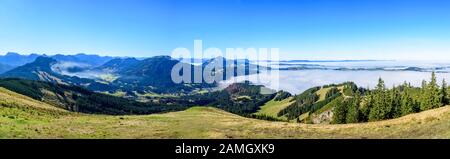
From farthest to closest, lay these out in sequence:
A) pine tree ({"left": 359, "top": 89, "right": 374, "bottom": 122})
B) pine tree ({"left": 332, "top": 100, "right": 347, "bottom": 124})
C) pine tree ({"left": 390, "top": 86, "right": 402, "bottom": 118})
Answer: pine tree ({"left": 332, "top": 100, "right": 347, "bottom": 124}) → pine tree ({"left": 359, "top": 89, "right": 374, "bottom": 122}) → pine tree ({"left": 390, "top": 86, "right": 402, "bottom": 118})

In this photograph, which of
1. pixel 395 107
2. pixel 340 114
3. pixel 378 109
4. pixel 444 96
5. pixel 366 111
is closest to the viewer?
pixel 378 109

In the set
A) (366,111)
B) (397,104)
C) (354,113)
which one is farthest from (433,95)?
(354,113)

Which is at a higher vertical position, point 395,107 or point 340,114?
point 395,107

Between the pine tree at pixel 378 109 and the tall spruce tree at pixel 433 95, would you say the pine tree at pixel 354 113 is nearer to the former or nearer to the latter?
the pine tree at pixel 378 109

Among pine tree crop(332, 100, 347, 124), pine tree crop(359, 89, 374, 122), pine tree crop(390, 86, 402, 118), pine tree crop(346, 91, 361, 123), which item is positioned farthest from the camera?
pine tree crop(332, 100, 347, 124)

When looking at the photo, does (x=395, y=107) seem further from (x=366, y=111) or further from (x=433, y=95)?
(x=433, y=95)

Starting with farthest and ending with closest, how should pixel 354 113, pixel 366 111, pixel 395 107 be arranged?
pixel 354 113 → pixel 366 111 → pixel 395 107

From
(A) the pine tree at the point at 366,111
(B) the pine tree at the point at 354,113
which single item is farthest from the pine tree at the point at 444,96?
(B) the pine tree at the point at 354,113

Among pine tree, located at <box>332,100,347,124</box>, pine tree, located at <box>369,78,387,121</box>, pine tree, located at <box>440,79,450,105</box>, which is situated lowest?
pine tree, located at <box>332,100,347,124</box>

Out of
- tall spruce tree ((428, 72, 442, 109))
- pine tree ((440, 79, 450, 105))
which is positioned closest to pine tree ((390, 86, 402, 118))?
tall spruce tree ((428, 72, 442, 109))

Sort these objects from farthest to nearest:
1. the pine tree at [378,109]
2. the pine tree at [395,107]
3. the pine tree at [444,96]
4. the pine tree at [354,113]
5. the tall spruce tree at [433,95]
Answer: the pine tree at [354,113] < the pine tree at [395,107] < the pine tree at [444,96] < the tall spruce tree at [433,95] < the pine tree at [378,109]

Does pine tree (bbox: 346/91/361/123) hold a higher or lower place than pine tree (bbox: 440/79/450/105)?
lower

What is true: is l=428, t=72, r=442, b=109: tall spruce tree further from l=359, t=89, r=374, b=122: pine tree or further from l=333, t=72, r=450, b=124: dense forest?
l=359, t=89, r=374, b=122: pine tree
